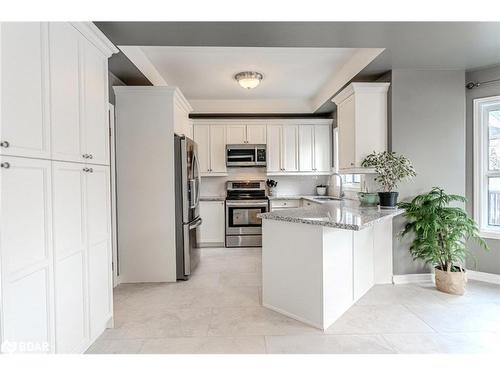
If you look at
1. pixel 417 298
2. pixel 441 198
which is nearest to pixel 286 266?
pixel 417 298

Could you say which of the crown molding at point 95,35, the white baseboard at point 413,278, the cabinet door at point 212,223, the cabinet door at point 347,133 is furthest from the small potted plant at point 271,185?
the crown molding at point 95,35

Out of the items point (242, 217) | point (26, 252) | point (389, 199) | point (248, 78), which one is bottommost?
point (242, 217)

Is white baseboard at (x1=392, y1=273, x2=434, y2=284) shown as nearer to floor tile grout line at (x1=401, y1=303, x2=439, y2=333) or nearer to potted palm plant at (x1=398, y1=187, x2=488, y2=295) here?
potted palm plant at (x1=398, y1=187, x2=488, y2=295)

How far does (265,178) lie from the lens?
5.52 m

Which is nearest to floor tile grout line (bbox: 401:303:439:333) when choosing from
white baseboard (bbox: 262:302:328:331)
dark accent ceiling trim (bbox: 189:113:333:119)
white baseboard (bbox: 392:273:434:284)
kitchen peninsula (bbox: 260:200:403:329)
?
kitchen peninsula (bbox: 260:200:403:329)

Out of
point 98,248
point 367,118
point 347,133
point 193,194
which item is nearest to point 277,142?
point 347,133

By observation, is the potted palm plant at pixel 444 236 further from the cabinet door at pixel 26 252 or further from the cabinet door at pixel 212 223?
the cabinet door at pixel 26 252

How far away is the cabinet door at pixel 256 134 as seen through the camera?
519 cm

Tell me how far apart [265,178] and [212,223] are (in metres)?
1.41

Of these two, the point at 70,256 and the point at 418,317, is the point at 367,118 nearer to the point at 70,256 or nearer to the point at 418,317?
the point at 418,317

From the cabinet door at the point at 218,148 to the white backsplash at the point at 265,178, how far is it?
12.8 inches

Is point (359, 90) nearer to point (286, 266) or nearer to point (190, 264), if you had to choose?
point (286, 266)

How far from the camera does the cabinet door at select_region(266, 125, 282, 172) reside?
5203mm

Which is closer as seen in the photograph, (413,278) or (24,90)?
(24,90)
